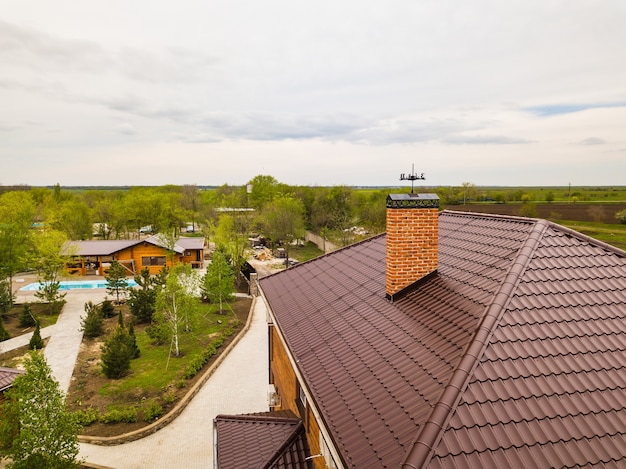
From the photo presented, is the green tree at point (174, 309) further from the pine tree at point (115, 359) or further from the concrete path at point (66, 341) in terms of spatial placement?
the concrete path at point (66, 341)

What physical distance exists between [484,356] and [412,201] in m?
4.04

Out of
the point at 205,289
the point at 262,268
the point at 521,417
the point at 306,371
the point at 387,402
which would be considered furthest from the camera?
the point at 262,268

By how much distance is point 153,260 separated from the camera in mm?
39562

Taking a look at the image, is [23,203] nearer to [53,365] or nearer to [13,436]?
[53,365]

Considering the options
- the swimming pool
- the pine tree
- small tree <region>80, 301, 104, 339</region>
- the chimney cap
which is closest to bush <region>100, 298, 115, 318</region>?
small tree <region>80, 301, 104, 339</region>

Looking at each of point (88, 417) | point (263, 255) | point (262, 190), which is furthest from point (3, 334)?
point (262, 190)

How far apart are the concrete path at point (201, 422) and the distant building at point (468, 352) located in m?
4.70

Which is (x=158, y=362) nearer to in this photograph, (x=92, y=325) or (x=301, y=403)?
(x=92, y=325)

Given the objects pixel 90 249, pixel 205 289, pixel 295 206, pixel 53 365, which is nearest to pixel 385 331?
pixel 53 365

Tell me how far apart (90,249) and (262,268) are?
17.2 m

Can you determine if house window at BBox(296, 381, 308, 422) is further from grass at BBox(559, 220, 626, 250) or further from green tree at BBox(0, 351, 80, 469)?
grass at BBox(559, 220, 626, 250)

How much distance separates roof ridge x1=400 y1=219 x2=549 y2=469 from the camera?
13.7 ft

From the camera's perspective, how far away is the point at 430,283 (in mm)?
8375

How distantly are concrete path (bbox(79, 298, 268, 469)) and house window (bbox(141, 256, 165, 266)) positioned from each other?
859 inches
